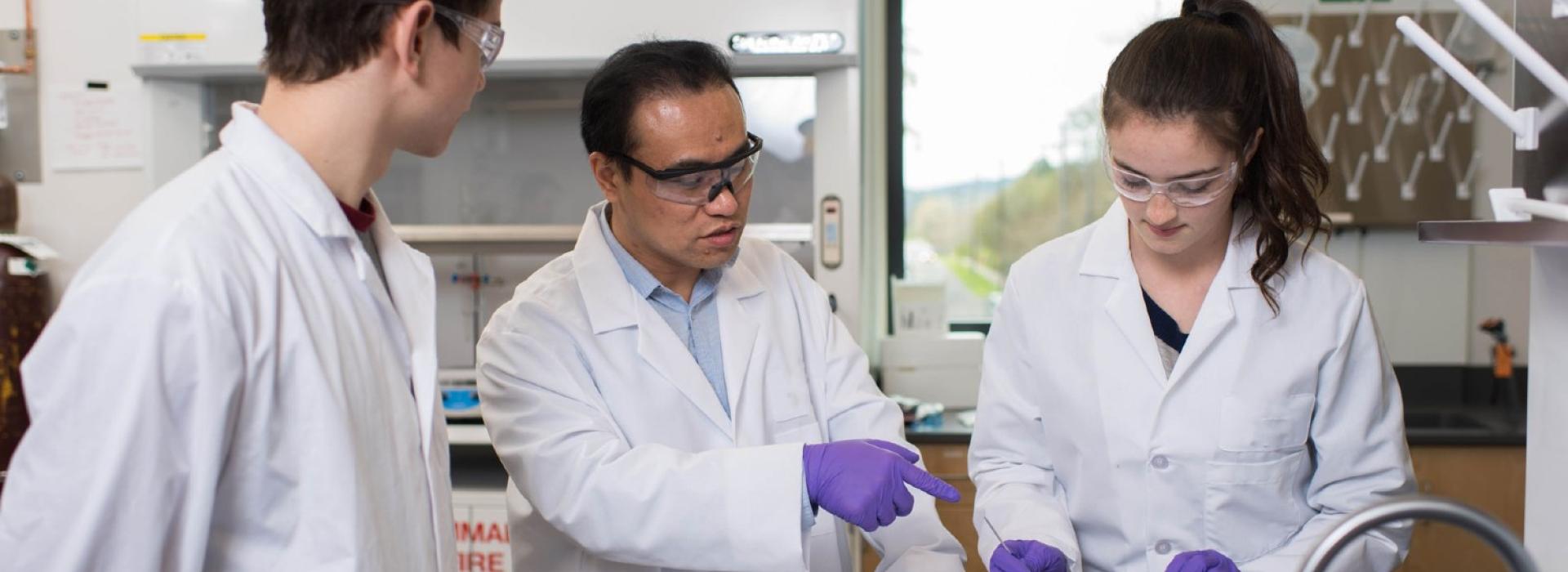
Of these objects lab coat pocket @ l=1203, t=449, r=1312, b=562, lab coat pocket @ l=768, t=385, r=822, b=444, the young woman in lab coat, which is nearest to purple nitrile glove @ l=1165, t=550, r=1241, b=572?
the young woman in lab coat

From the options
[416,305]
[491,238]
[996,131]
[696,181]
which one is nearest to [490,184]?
[491,238]

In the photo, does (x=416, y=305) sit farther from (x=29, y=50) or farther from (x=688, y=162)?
(x=29, y=50)

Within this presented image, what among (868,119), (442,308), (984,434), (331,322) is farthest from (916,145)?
(331,322)

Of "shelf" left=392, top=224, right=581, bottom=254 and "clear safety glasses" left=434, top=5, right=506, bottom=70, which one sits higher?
"clear safety glasses" left=434, top=5, right=506, bottom=70

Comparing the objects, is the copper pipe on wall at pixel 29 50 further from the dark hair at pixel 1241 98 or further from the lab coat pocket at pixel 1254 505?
the lab coat pocket at pixel 1254 505

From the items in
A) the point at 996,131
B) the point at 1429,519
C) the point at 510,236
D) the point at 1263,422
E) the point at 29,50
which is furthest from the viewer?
the point at 996,131

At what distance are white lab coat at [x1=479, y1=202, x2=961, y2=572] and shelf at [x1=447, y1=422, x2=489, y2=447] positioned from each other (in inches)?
Result: 51.6

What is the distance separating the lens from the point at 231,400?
0.83 meters

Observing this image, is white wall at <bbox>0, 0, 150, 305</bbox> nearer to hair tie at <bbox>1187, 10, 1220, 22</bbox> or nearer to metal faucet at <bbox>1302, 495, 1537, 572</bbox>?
hair tie at <bbox>1187, 10, 1220, 22</bbox>

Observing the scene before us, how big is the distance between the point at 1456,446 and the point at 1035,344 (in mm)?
1757

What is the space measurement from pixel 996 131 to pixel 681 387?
215 cm

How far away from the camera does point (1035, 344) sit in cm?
152

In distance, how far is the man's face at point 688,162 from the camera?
1.42m

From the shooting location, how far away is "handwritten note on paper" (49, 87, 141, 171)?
3115 millimetres
